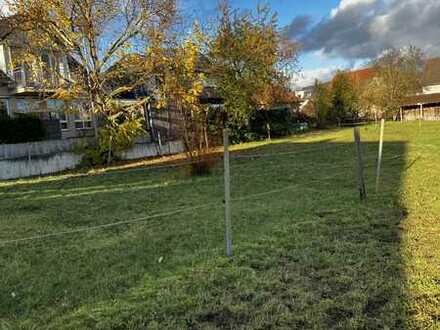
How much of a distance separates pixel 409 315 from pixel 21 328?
2897 millimetres

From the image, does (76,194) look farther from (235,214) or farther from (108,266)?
(108,266)

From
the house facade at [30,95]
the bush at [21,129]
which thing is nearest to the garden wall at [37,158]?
the bush at [21,129]

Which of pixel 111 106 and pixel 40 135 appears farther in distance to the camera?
pixel 40 135

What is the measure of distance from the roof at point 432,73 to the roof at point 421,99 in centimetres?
454

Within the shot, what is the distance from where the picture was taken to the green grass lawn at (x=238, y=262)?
333cm

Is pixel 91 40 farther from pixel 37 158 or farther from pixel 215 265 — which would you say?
pixel 215 265

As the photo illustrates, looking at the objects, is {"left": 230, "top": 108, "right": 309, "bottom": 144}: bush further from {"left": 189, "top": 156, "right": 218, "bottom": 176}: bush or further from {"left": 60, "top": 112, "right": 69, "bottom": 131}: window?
{"left": 189, "top": 156, "right": 218, "bottom": 176}: bush

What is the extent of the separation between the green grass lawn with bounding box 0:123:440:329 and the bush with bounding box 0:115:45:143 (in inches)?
426

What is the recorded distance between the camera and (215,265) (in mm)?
4453

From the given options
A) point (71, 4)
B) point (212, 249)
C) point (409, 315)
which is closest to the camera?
point (409, 315)

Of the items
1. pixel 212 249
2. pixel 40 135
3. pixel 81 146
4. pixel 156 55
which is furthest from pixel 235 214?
pixel 40 135

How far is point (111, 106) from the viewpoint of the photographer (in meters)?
18.7

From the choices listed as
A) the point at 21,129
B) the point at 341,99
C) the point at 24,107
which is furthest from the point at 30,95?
the point at 341,99

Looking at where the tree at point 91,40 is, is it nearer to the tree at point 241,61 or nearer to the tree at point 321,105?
the tree at point 241,61
